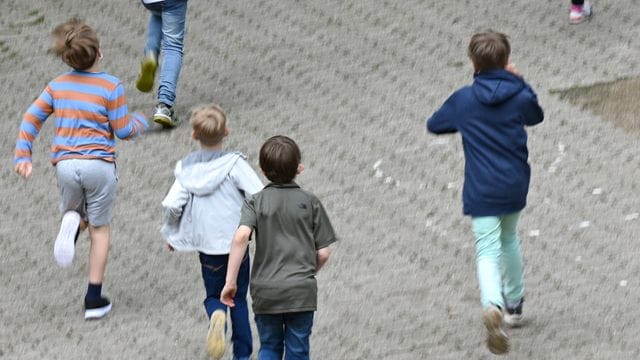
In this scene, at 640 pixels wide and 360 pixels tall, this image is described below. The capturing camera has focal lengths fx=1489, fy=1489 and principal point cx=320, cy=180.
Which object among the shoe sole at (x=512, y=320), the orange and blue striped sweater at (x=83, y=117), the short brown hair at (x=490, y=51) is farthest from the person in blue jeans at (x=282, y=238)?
the orange and blue striped sweater at (x=83, y=117)

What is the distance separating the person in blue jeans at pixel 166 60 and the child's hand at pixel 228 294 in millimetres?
3513

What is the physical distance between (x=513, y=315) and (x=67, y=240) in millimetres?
2393

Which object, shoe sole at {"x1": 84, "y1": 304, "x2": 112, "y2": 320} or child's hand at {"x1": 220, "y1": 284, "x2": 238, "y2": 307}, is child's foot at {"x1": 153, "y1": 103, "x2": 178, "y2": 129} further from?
child's hand at {"x1": 220, "y1": 284, "x2": 238, "y2": 307}

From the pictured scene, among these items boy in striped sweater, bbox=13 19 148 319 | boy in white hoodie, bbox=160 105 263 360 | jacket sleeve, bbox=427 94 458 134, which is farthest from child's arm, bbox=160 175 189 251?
jacket sleeve, bbox=427 94 458 134

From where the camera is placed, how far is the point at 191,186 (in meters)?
7.24

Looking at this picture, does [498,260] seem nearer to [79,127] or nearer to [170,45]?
[79,127]

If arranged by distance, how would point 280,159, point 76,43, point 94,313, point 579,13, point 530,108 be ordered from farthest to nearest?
point 579,13, point 94,313, point 76,43, point 530,108, point 280,159

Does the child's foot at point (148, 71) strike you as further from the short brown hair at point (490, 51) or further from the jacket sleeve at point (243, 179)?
the short brown hair at point (490, 51)

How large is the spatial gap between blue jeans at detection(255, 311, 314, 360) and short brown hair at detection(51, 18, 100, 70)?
1.83 m

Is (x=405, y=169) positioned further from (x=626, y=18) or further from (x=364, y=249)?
(x=626, y=18)

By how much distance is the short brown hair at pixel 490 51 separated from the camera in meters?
7.18

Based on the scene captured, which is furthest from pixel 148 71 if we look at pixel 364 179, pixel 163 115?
pixel 364 179

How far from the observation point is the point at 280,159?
22.1ft

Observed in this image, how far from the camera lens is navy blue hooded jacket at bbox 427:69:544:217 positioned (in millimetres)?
7211
